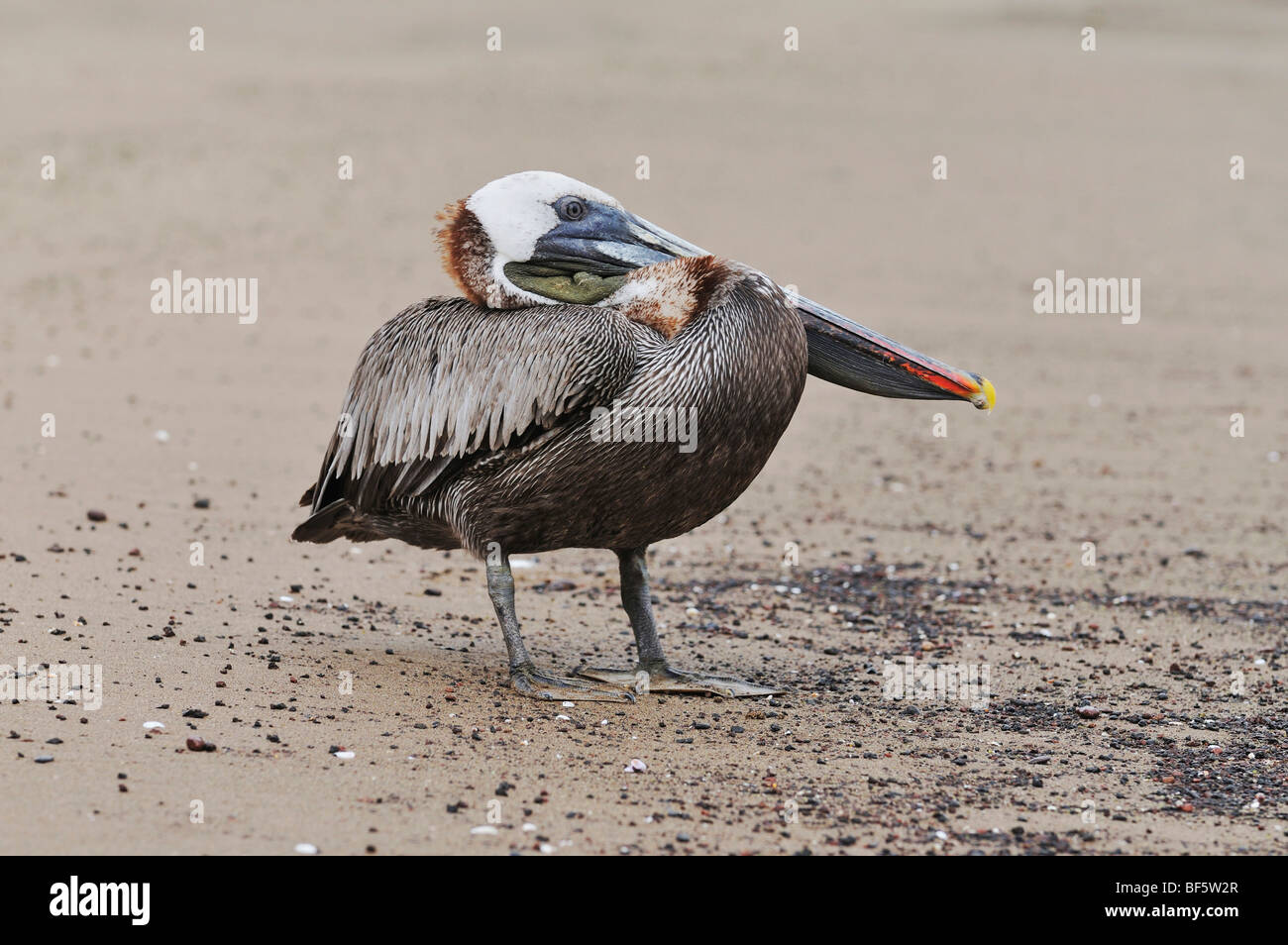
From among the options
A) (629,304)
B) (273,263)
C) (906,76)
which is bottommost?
(629,304)

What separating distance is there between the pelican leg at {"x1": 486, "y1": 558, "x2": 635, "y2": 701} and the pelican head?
101 cm

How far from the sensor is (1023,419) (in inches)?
508

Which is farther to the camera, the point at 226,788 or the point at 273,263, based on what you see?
the point at 273,263

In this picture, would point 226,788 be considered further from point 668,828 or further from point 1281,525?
point 1281,525

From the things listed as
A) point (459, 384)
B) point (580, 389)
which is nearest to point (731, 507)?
point (459, 384)

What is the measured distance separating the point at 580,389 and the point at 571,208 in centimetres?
79

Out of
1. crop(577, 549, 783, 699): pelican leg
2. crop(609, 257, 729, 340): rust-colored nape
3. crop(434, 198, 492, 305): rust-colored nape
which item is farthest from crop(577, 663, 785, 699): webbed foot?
crop(434, 198, 492, 305): rust-colored nape

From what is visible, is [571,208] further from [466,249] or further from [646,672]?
[646,672]

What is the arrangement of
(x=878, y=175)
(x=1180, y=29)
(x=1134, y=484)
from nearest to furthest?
(x=1134, y=484), (x=878, y=175), (x=1180, y=29)

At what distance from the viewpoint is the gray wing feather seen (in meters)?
5.21

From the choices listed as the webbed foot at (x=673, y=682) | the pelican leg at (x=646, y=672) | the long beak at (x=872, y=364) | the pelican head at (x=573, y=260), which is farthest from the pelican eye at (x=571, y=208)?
the webbed foot at (x=673, y=682)
